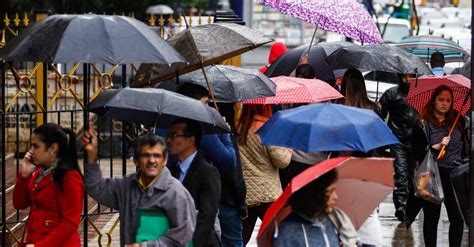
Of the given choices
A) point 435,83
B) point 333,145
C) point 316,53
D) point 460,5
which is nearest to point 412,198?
point 435,83

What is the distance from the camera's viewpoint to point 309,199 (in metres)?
7.14

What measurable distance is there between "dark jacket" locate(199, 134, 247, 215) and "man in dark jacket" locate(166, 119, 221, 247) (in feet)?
2.58

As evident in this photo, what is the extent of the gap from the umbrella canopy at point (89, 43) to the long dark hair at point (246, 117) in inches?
92.5

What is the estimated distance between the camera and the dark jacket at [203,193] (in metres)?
7.68

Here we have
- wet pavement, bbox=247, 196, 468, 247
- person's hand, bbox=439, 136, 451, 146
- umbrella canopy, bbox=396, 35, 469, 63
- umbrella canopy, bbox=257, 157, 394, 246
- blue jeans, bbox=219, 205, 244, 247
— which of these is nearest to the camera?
umbrella canopy, bbox=257, 157, 394, 246

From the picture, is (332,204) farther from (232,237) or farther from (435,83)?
(435,83)

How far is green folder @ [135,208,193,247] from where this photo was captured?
7238 millimetres

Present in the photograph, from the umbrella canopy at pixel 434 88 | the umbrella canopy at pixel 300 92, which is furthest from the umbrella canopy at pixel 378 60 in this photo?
the umbrella canopy at pixel 300 92

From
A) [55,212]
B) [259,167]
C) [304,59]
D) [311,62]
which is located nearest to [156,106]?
[55,212]

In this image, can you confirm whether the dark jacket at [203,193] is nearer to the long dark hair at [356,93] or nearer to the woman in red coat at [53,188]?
the woman in red coat at [53,188]

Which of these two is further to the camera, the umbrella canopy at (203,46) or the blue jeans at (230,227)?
the blue jeans at (230,227)

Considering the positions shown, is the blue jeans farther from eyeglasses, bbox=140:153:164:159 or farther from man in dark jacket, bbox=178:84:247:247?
eyeglasses, bbox=140:153:164:159

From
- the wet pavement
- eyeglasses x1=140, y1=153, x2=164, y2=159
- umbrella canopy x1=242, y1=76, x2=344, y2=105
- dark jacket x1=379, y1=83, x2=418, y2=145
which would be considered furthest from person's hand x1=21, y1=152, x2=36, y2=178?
dark jacket x1=379, y1=83, x2=418, y2=145

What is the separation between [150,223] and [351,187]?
113 cm
